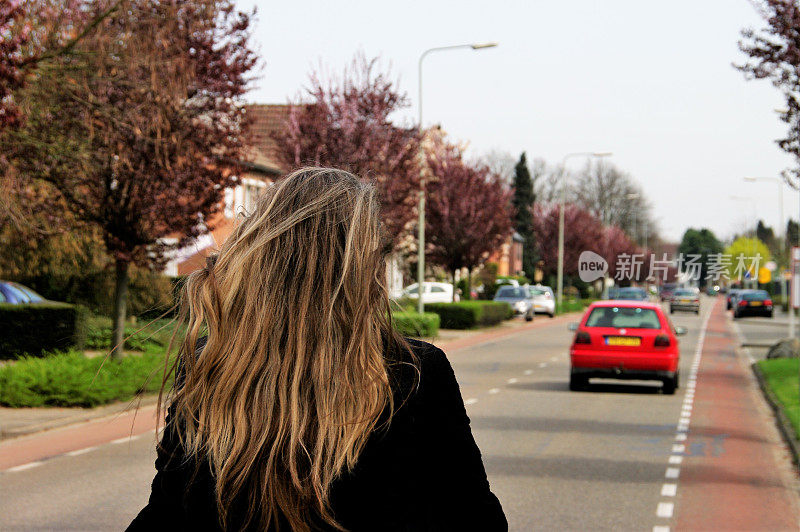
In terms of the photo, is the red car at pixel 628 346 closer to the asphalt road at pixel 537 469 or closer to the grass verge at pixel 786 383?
the asphalt road at pixel 537 469

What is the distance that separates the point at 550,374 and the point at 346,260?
19787mm

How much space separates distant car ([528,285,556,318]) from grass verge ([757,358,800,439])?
1034 inches

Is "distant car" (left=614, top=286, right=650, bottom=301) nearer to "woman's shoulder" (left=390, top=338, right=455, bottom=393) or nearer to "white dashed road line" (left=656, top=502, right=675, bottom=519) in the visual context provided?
"white dashed road line" (left=656, top=502, right=675, bottom=519)

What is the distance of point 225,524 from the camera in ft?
6.26

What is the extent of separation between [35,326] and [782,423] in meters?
14.6

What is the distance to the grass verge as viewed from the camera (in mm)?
13724

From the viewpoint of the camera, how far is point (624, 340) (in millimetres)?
17016

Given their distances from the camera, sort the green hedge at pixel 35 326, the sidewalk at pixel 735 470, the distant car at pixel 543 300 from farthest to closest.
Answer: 1. the distant car at pixel 543 300
2. the green hedge at pixel 35 326
3. the sidewalk at pixel 735 470

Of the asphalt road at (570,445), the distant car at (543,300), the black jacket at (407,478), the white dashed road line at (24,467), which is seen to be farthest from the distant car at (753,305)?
the black jacket at (407,478)

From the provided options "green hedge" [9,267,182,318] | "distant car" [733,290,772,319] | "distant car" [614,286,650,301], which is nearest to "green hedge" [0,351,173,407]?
"green hedge" [9,267,182,318]

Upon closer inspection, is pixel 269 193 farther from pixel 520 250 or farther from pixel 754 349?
pixel 520 250

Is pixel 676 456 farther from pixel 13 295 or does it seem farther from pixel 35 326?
pixel 13 295

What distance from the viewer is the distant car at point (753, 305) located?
50156 millimetres

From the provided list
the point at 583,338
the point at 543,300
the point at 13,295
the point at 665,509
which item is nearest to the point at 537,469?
the point at 665,509
